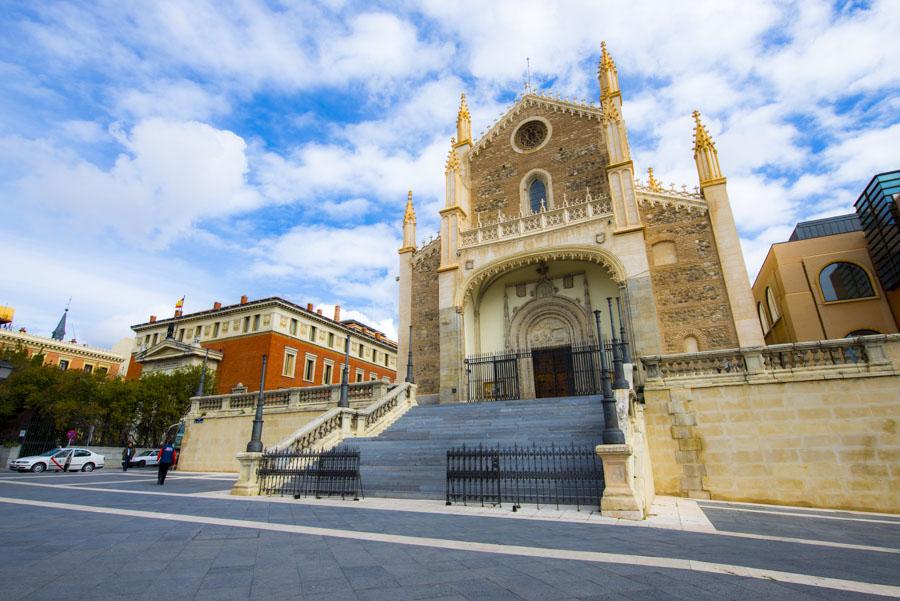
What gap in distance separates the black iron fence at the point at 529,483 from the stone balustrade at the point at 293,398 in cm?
821

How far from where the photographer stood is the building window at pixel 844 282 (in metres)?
22.6

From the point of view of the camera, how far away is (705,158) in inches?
721

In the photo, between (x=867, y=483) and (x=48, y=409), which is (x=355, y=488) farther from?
(x=48, y=409)

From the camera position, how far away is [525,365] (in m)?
19.6

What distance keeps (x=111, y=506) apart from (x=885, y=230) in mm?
30475

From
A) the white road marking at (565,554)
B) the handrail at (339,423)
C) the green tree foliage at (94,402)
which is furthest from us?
the green tree foliage at (94,402)

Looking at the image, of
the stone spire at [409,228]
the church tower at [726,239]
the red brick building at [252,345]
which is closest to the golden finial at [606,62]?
the church tower at [726,239]

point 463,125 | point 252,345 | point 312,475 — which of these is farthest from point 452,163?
point 252,345

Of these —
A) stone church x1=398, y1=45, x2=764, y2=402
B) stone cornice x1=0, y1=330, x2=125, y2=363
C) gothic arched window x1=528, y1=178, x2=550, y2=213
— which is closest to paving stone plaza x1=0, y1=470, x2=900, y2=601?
stone church x1=398, y1=45, x2=764, y2=402

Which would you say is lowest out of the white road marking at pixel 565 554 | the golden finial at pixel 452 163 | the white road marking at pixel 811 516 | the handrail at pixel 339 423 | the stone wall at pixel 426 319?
the white road marking at pixel 811 516

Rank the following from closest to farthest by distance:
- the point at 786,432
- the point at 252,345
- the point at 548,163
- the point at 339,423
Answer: the point at 786,432, the point at 339,423, the point at 548,163, the point at 252,345

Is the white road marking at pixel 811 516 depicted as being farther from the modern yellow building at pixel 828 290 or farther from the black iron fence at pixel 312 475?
the modern yellow building at pixel 828 290

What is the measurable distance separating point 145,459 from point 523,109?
30207mm

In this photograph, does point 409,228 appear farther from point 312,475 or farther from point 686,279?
point 312,475
